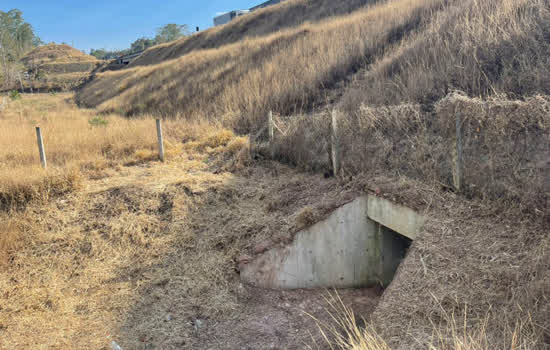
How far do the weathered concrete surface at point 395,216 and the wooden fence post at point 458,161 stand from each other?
607mm

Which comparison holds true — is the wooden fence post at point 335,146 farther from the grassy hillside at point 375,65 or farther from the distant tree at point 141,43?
the distant tree at point 141,43

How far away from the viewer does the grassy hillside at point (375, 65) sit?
21.4ft

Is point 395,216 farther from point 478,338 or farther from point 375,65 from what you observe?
point 375,65

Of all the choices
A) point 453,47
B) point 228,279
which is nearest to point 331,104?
point 453,47

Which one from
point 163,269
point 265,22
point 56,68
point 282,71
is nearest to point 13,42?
point 56,68

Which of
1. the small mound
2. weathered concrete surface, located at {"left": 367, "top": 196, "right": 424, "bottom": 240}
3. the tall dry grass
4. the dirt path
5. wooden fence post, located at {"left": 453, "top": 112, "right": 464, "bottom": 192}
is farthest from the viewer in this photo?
the small mound

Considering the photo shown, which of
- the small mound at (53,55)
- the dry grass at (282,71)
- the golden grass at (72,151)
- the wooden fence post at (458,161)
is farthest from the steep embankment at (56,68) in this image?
the wooden fence post at (458,161)

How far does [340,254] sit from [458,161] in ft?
7.16

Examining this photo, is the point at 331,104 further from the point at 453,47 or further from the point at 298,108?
the point at 453,47

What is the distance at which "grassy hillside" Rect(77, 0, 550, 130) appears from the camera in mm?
6512

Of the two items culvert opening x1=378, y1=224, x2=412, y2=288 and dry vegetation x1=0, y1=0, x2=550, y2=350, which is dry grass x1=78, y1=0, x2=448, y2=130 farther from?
culvert opening x1=378, y1=224, x2=412, y2=288

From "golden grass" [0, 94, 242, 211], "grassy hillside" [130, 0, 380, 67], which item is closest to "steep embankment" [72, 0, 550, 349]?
"golden grass" [0, 94, 242, 211]

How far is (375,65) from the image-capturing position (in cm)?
985

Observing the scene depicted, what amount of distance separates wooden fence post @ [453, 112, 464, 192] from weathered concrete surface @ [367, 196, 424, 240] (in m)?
0.61
